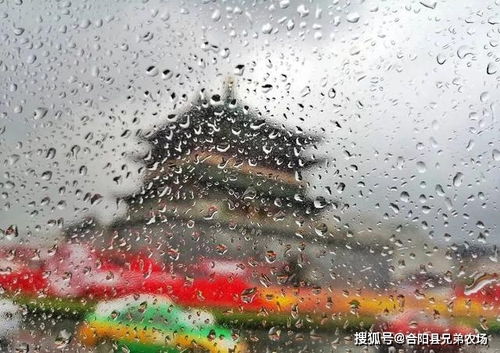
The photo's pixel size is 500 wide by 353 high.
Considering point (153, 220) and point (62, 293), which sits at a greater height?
point (153, 220)

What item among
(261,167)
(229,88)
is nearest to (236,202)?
(261,167)

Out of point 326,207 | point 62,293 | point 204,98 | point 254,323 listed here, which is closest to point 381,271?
point 326,207

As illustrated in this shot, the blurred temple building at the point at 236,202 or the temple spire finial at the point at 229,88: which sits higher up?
the temple spire finial at the point at 229,88

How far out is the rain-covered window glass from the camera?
3.01 feet

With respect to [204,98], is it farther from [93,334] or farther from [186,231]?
[93,334]

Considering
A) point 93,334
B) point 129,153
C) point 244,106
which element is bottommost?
point 93,334

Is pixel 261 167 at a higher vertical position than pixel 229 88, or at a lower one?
lower

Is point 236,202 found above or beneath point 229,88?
beneath

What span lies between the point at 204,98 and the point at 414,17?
51 cm

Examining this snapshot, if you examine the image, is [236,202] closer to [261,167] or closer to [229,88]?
[261,167]

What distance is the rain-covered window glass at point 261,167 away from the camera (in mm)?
918

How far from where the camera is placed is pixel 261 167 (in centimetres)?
96

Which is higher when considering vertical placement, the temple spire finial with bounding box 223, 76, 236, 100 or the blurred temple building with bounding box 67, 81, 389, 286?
the temple spire finial with bounding box 223, 76, 236, 100

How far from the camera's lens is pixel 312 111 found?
37.8 inches
